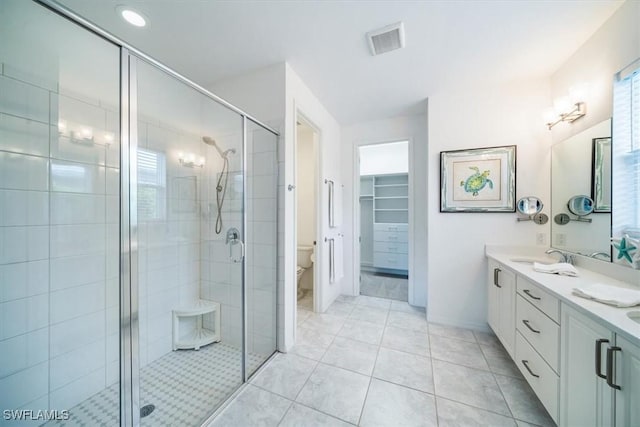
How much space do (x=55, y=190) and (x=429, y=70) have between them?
297cm

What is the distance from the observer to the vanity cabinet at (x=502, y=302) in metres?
1.67

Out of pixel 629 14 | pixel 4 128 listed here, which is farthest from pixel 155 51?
pixel 629 14

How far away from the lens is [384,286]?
3.70 m

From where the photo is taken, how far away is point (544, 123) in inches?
81.8

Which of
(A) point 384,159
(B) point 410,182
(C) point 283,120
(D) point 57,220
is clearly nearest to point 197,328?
(D) point 57,220

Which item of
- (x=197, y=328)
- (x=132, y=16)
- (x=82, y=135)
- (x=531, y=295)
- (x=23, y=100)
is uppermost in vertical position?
(x=132, y=16)

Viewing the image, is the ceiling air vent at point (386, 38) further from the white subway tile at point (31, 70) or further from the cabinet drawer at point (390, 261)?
the cabinet drawer at point (390, 261)

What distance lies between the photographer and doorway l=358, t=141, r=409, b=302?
436cm

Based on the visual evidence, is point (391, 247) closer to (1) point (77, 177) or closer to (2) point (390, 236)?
(2) point (390, 236)

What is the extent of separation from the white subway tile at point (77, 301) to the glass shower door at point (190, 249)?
0.92ft

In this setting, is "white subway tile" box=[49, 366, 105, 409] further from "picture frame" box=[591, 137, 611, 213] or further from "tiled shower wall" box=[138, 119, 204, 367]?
"picture frame" box=[591, 137, 611, 213]

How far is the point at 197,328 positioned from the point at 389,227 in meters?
3.77

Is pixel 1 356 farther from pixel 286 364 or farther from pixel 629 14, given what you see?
pixel 629 14

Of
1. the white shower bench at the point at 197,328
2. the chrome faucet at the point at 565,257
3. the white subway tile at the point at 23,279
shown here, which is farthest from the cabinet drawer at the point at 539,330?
the white subway tile at the point at 23,279
